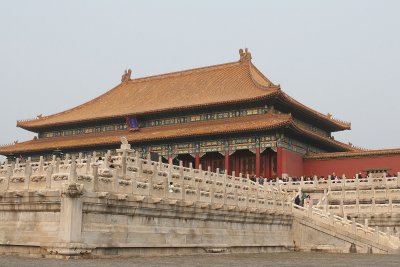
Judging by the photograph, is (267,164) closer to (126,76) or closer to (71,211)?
(126,76)

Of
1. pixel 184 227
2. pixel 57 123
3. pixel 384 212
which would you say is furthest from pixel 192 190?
pixel 57 123

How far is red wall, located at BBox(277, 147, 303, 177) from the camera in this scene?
41625 millimetres

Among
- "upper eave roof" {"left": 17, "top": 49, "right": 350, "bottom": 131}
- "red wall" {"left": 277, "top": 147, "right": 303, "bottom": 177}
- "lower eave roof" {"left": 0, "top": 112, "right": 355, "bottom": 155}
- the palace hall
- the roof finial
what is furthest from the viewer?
the roof finial

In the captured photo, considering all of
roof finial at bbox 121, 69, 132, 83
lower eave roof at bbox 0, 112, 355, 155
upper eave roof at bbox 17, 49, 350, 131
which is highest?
roof finial at bbox 121, 69, 132, 83

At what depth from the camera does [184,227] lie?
18984 millimetres

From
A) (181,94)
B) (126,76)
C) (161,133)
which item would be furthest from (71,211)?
(126,76)

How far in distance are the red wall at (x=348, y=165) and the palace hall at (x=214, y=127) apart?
68mm

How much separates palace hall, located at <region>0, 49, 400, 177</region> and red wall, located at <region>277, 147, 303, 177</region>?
8 centimetres

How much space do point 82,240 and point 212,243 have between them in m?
6.40

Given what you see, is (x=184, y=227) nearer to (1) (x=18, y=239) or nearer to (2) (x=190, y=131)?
(1) (x=18, y=239)

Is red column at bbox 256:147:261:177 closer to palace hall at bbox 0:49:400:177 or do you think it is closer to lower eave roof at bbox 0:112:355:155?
palace hall at bbox 0:49:400:177

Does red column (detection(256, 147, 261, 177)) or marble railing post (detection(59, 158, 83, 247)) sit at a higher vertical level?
red column (detection(256, 147, 261, 177))

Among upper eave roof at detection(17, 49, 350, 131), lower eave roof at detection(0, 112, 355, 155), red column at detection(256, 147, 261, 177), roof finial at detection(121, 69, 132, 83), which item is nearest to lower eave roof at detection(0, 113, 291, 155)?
lower eave roof at detection(0, 112, 355, 155)

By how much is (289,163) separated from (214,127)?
6396mm
